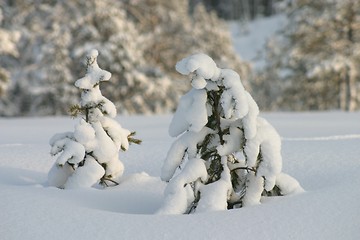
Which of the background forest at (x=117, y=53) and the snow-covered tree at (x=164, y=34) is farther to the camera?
the snow-covered tree at (x=164, y=34)

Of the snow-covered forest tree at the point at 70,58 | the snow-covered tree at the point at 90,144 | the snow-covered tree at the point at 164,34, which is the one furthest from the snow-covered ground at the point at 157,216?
the snow-covered tree at the point at 164,34

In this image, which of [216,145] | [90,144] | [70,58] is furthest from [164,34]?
[216,145]

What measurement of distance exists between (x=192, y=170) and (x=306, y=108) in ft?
81.4

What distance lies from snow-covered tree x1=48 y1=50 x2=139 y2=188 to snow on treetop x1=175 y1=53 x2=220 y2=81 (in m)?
1.34

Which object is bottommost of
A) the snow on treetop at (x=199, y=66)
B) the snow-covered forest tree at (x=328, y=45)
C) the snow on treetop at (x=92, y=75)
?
the snow-covered forest tree at (x=328, y=45)

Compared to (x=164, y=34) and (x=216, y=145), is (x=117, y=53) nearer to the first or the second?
(x=164, y=34)

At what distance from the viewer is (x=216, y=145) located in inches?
174

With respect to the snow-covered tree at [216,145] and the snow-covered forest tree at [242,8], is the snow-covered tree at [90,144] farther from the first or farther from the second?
the snow-covered forest tree at [242,8]

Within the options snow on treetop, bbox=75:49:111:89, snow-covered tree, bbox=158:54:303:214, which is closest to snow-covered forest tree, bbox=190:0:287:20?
snow on treetop, bbox=75:49:111:89

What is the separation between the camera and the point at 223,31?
33844 millimetres

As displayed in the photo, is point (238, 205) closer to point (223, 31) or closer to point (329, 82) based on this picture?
point (329, 82)

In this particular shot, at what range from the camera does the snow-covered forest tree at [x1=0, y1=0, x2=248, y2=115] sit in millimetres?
21797

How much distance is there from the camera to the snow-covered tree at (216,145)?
411cm

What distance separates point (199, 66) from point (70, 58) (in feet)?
63.2
